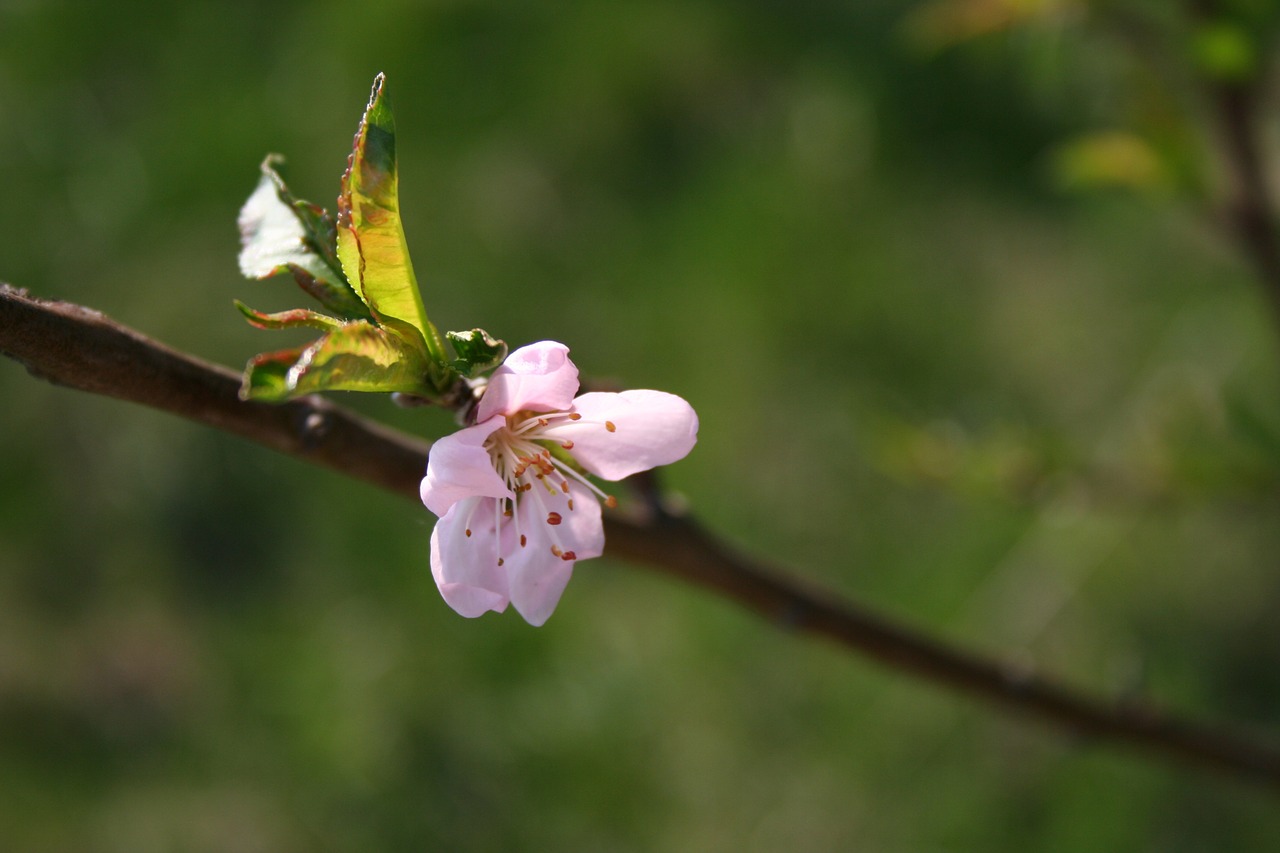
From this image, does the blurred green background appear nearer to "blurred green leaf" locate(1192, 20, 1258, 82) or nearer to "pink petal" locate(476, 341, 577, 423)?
"blurred green leaf" locate(1192, 20, 1258, 82)

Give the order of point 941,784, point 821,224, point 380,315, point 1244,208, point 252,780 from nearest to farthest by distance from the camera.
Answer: point 380,315, point 1244,208, point 941,784, point 252,780, point 821,224

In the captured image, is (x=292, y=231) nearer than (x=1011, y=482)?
Yes

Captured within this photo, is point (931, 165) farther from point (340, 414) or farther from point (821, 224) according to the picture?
point (340, 414)

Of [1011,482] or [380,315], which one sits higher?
[380,315]

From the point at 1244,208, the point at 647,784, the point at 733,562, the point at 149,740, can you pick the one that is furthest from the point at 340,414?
the point at 149,740

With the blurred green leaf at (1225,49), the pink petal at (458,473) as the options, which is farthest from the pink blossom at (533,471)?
the blurred green leaf at (1225,49)

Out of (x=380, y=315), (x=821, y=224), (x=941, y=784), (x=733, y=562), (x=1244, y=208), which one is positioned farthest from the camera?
(x=821, y=224)

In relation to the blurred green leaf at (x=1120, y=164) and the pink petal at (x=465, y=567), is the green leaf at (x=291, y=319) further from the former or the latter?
the blurred green leaf at (x=1120, y=164)

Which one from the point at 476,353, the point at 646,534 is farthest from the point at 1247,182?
the point at 476,353

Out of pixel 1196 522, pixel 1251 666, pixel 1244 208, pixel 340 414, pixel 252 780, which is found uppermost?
pixel 340 414
